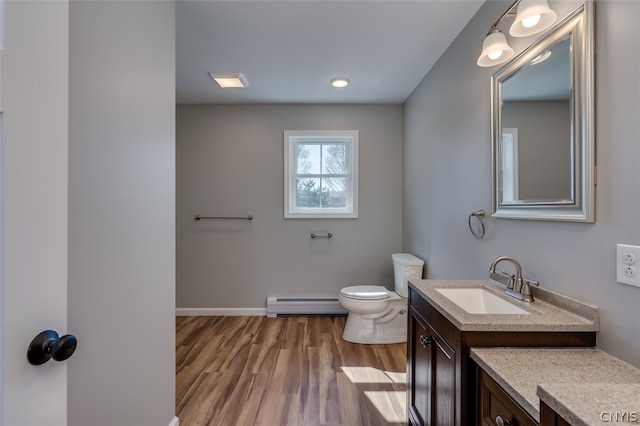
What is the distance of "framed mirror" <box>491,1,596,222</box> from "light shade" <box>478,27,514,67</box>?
0.09m

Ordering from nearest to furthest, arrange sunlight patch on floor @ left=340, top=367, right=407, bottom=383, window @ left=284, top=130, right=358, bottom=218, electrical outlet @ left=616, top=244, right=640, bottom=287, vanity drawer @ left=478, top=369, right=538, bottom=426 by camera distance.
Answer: vanity drawer @ left=478, top=369, right=538, bottom=426, electrical outlet @ left=616, top=244, right=640, bottom=287, sunlight patch on floor @ left=340, top=367, right=407, bottom=383, window @ left=284, top=130, right=358, bottom=218

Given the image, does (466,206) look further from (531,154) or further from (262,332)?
(262,332)

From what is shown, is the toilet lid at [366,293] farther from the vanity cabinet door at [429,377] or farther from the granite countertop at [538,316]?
the granite countertop at [538,316]

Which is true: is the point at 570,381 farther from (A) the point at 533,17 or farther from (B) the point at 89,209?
(B) the point at 89,209

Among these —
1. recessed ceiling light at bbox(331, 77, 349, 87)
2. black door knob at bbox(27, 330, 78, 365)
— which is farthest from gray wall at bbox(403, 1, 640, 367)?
black door knob at bbox(27, 330, 78, 365)

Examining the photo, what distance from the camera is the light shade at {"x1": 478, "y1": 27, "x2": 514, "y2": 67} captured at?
4.50 ft

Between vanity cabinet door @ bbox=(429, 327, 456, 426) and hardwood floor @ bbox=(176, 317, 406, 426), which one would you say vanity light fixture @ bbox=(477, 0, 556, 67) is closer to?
vanity cabinet door @ bbox=(429, 327, 456, 426)

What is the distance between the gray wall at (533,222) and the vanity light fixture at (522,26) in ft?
0.50

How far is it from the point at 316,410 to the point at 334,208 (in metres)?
2.16

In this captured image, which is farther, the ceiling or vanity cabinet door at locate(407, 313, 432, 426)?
the ceiling

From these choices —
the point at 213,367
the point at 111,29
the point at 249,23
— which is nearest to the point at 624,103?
the point at 111,29

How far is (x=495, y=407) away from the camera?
0.90 meters

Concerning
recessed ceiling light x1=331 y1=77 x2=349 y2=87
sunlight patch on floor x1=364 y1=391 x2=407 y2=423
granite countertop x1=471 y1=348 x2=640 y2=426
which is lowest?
sunlight patch on floor x1=364 y1=391 x2=407 y2=423

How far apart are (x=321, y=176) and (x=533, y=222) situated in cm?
245
